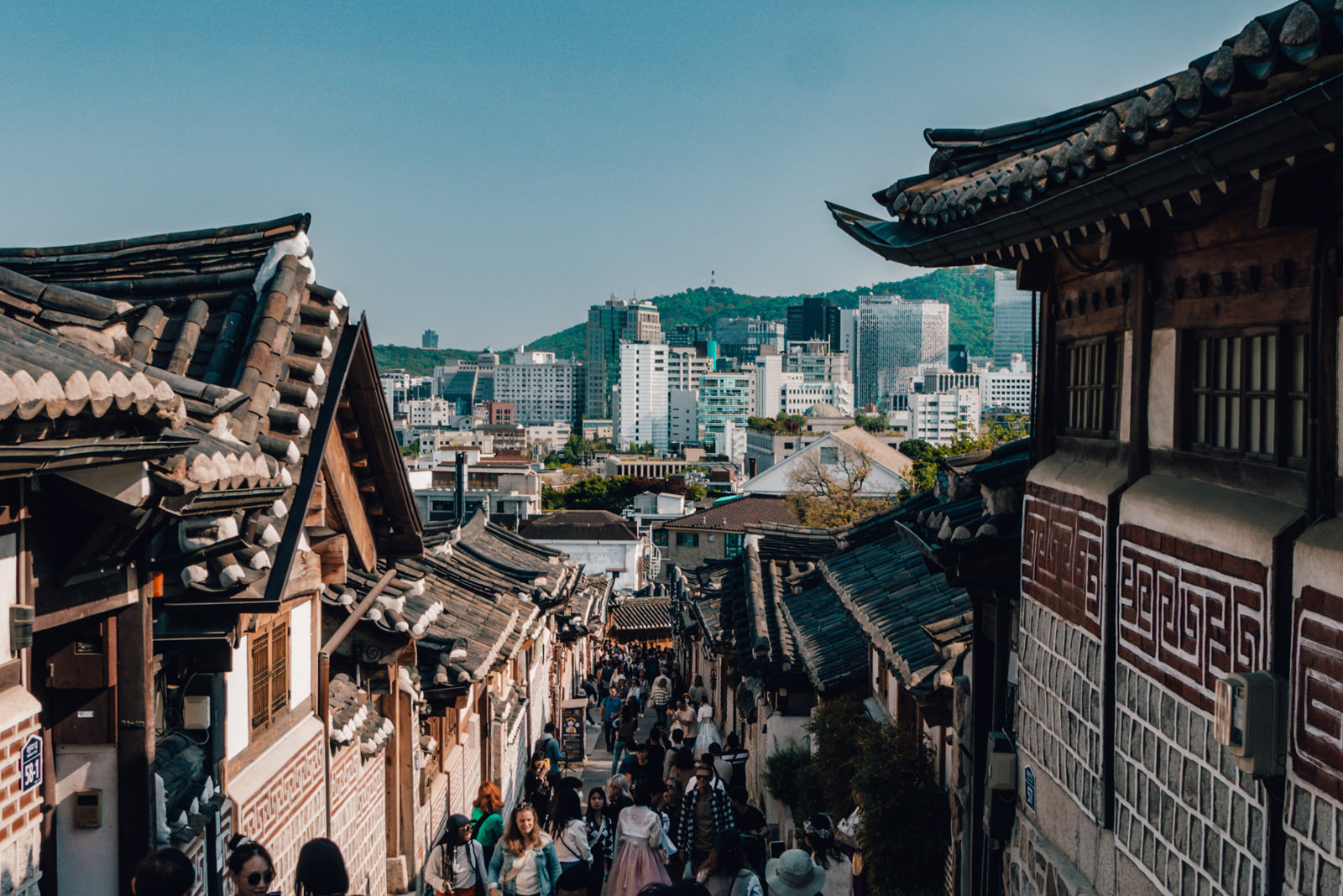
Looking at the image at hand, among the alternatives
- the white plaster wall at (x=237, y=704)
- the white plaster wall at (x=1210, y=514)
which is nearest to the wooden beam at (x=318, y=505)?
the white plaster wall at (x=237, y=704)

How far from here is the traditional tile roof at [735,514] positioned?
278 ft

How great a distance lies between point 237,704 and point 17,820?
3.35 meters

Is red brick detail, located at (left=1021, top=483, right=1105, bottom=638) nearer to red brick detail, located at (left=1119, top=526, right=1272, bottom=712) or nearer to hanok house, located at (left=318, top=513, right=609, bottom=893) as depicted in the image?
red brick detail, located at (left=1119, top=526, right=1272, bottom=712)

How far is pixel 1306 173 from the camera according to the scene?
15.4 ft

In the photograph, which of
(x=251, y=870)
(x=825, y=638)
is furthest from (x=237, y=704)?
(x=825, y=638)

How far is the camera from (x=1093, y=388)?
7.78m

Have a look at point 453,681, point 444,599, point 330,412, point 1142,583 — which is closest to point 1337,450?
point 1142,583

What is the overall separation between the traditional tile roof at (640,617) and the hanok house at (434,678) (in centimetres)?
3019

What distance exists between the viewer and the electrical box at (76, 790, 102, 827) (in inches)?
257

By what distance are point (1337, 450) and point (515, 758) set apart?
2308 cm

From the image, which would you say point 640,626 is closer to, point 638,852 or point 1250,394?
point 638,852

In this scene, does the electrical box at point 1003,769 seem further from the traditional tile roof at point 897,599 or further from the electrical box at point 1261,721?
the electrical box at point 1261,721

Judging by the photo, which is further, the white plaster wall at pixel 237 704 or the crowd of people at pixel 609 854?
the white plaster wall at pixel 237 704

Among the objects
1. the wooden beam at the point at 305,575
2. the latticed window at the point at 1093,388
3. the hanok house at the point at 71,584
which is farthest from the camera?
the wooden beam at the point at 305,575
